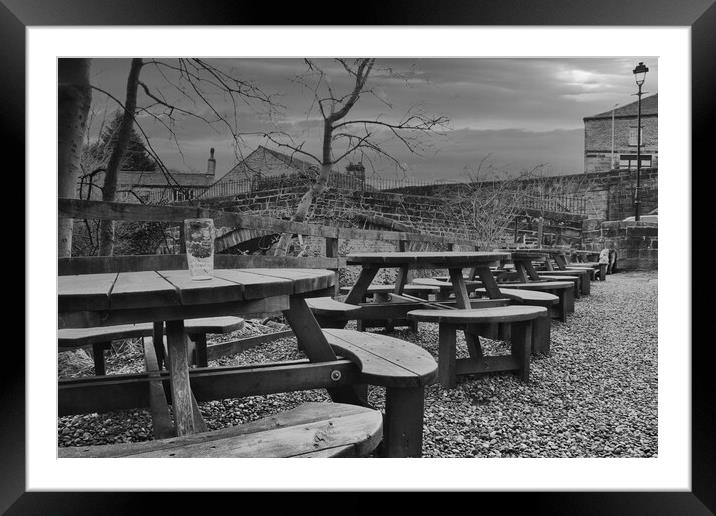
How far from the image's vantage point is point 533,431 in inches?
74.8

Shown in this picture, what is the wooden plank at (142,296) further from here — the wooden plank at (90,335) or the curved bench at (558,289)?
the curved bench at (558,289)

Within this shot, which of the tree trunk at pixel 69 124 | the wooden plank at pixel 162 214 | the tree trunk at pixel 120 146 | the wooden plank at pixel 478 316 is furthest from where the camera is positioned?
the tree trunk at pixel 120 146

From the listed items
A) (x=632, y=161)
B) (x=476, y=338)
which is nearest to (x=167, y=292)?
(x=476, y=338)

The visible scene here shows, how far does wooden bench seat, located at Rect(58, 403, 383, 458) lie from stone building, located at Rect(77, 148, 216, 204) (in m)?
3.09

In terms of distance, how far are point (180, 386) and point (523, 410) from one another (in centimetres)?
145

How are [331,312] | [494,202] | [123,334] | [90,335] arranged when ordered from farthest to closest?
[494,202] < [331,312] < [123,334] < [90,335]

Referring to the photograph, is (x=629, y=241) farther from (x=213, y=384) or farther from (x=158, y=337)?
(x=213, y=384)

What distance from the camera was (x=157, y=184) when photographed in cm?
Answer: 389

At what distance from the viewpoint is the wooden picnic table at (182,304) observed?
0.89m

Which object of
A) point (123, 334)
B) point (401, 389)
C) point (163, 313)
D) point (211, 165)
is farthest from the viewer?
point (211, 165)

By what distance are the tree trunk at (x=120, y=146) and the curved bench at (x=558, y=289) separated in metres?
2.72

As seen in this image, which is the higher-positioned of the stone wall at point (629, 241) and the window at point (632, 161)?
the window at point (632, 161)
